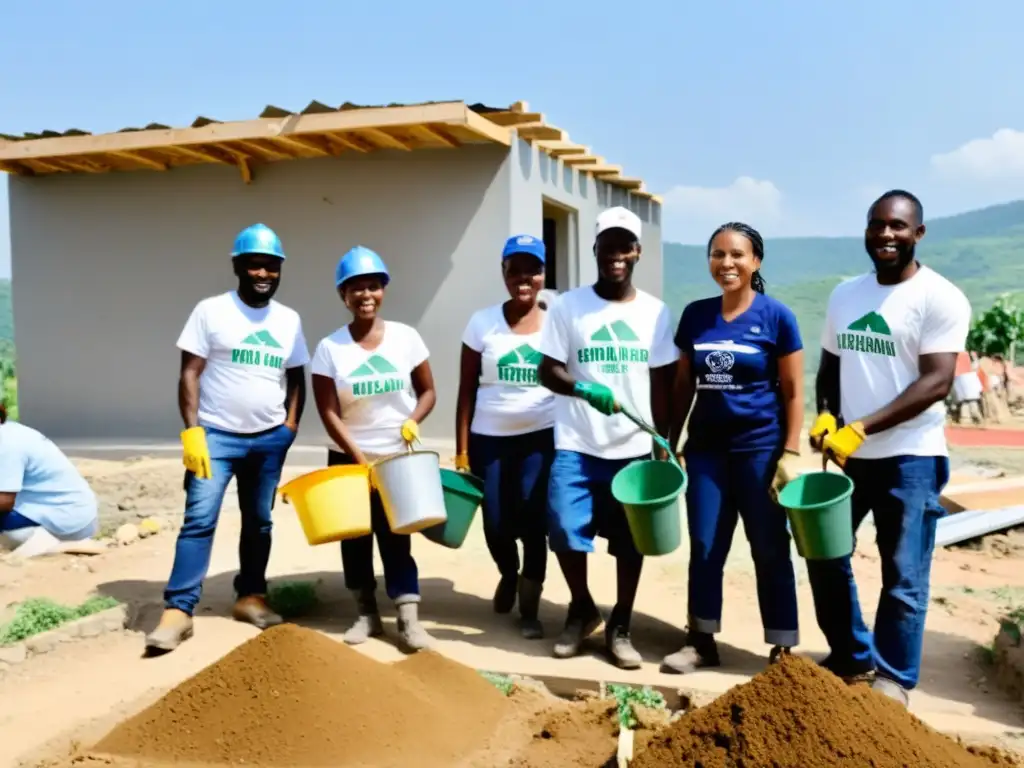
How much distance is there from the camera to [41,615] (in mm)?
4613

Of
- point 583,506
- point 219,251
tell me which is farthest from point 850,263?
point 583,506

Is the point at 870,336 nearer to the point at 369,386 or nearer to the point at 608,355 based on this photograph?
the point at 608,355

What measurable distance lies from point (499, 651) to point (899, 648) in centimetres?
167

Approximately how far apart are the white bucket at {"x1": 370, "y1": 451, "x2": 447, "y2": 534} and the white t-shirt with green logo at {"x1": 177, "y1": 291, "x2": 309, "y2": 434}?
759 mm

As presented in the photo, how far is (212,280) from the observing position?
417 inches

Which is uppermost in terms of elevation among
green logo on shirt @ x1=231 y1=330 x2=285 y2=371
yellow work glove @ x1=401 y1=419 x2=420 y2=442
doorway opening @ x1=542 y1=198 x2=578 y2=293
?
doorway opening @ x1=542 y1=198 x2=578 y2=293

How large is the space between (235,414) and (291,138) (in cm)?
552

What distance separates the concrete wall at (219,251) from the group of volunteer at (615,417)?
4.92 m

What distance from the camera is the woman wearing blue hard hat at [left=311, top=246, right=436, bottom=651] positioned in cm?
432

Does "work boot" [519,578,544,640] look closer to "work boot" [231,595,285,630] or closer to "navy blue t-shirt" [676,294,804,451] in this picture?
"work boot" [231,595,285,630]

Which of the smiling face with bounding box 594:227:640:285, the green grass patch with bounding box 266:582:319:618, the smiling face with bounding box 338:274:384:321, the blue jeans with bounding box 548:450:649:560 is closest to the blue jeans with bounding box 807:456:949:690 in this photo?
the blue jeans with bounding box 548:450:649:560

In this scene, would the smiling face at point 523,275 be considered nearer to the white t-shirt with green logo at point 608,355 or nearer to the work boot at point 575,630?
the white t-shirt with green logo at point 608,355

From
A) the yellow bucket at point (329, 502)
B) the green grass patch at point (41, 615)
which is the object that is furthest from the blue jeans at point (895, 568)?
the green grass patch at point (41, 615)

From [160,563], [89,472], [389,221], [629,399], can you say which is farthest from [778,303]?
[89,472]
